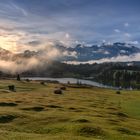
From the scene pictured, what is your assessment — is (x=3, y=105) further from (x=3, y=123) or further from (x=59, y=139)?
(x=59, y=139)

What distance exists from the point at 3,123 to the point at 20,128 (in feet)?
15.8

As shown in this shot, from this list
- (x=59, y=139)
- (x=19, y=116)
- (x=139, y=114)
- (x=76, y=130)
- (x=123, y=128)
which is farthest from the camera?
(x=139, y=114)

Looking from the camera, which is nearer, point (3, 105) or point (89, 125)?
point (89, 125)

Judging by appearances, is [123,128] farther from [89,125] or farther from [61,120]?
[61,120]

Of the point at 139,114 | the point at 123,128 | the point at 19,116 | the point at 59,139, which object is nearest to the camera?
the point at 59,139

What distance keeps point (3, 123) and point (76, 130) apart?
41.3ft

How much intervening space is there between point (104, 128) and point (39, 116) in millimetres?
13687

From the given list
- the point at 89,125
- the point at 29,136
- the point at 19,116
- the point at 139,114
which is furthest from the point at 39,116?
the point at 139,114

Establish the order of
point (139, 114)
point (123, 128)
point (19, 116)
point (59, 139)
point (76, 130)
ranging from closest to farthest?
point (59, 139)
point (76, 130)
point (123, 128)
point (19, 116)
point (139, 114)

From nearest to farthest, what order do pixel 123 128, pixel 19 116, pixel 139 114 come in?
pixel 123 128, pixel 19 116, pixel 139 114

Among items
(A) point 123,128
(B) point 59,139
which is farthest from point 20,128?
(A) point 123,128

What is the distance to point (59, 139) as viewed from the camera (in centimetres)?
4141

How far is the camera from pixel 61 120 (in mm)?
56938

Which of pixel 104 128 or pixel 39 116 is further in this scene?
pixel 39 116
